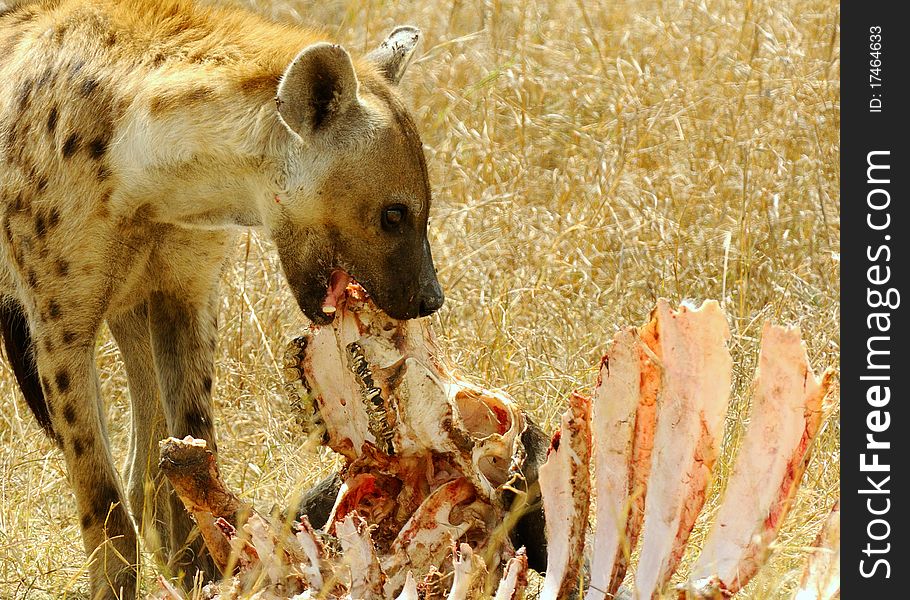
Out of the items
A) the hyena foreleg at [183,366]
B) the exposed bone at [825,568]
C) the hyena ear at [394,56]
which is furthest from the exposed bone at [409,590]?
the hyena ear at [394,56]

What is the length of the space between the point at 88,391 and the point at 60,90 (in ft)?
2.23

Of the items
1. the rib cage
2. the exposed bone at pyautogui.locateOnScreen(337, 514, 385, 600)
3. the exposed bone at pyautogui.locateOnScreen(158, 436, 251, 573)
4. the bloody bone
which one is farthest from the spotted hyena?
the exposed bone at pyautogui.locateOnScreen(337, 514, 385, 600)

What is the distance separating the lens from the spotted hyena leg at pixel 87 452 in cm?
314

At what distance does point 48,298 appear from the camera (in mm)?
3104

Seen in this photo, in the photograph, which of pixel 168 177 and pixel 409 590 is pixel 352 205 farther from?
pixel 409 590

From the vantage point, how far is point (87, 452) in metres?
3.19

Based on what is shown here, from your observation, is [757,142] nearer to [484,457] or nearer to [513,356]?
[513,356]

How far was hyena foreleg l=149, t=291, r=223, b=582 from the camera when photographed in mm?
3467

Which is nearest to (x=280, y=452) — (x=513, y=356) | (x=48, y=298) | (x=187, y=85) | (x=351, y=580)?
(x=513, y=356)

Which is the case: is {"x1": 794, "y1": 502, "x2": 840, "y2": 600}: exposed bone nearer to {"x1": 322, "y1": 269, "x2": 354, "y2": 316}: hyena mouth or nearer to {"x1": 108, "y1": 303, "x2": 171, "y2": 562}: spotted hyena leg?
{"x1": 322, "y1": 269, "x2": 354, "y2": 316}: hyena mouth

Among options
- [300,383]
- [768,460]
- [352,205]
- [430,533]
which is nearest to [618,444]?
[768,460]

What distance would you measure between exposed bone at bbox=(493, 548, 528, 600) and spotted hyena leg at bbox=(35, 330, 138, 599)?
112cm
